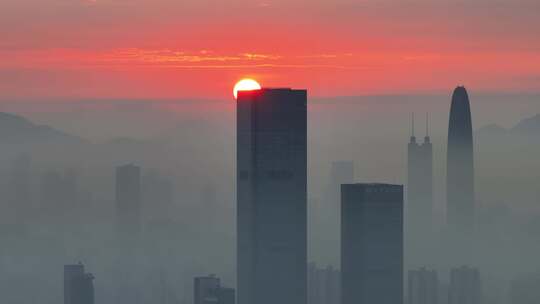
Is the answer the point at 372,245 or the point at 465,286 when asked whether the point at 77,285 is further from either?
the point at 465,286

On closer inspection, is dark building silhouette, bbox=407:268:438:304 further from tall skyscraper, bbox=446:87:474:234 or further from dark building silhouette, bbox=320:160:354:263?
tall skyscraper, bbox=446:87:474:234

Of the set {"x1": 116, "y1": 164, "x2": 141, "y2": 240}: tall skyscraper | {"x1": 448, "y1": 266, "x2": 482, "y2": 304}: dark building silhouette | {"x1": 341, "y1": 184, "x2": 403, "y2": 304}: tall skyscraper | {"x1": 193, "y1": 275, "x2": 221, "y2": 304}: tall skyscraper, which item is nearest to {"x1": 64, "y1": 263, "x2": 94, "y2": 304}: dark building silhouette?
{"x1": 116, "y1": 164, "x2": 141, "y2": 240}: tall skyscraper

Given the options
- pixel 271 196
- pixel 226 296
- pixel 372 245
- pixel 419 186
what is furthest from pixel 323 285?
pixel 419 186

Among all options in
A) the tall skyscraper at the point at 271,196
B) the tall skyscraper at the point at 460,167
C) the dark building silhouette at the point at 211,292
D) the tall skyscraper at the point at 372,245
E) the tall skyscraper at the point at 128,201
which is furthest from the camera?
the tall skyscraper at the point at 460,167

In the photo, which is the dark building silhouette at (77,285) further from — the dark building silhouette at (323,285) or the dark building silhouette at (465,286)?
the dark building silhouette at (465,286)

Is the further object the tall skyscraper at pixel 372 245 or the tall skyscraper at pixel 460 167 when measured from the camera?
the tall skyscraper at pixel 460 167

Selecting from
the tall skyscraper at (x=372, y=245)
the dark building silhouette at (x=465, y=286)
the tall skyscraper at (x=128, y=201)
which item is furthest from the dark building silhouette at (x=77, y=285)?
A: the dark building silhouette at (x=465, y=286)

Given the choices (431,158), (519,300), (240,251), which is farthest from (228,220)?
(431,158)
